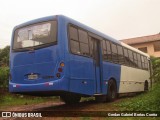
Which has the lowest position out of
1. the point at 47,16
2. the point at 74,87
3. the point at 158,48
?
the point at 74,87

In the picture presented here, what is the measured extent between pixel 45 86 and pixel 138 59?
416 inches

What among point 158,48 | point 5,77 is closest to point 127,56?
point 5,77

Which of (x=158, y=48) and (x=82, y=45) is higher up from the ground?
(x=158, y=48)

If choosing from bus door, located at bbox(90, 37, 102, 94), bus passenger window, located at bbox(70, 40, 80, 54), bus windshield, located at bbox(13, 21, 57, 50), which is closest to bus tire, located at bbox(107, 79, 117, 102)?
bus door, located at bbox(90, 37, 102, 94)

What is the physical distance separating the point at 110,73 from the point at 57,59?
4.44 meters

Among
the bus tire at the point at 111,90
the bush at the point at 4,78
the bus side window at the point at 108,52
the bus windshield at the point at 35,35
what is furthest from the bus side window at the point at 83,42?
the bush at the point at 4,78

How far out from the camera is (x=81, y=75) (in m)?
10.1

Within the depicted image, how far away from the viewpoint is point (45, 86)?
9.16 m

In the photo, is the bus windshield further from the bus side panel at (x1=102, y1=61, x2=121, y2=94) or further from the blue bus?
the bus side panel at (x1=102, y1=61, x2=121, y2=94)

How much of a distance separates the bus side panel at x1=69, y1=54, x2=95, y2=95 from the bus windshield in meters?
1.03

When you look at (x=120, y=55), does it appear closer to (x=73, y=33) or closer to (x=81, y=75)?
(x=81, y=75)

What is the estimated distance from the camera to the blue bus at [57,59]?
9.21m

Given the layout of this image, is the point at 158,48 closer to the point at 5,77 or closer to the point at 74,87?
the point at 5,77

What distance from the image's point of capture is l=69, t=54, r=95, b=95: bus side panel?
9498 millimetres
